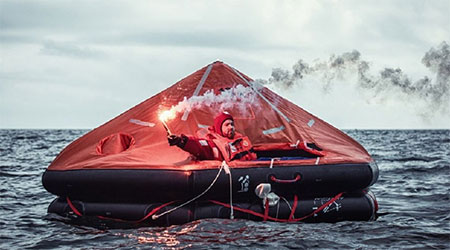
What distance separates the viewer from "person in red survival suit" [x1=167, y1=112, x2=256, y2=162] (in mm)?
6637

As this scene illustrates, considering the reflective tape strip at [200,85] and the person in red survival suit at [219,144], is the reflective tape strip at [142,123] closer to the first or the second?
the reflective tape strip at [200,85]

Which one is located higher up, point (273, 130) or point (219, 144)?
point (273, 130)

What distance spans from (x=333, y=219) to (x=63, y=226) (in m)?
3.51

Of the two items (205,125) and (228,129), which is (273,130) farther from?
(228,129)

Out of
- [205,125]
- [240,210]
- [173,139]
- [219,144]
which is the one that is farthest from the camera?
[205,125]

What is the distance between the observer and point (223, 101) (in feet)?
29.6

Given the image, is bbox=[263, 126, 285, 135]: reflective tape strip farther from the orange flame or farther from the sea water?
the sea water

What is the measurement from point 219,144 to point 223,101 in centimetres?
205

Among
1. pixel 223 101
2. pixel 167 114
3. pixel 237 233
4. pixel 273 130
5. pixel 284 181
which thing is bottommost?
pixel 237 233

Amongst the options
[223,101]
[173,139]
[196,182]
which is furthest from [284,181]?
[223,101]

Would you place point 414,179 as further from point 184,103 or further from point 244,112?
point 184,103

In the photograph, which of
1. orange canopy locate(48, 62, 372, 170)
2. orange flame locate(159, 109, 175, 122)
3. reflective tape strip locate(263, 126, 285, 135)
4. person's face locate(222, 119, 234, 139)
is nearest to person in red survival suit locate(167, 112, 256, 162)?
person's face locate(222, 119, 234, 139)

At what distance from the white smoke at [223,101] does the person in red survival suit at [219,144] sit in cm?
117

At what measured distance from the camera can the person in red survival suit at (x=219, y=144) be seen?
664 cm
